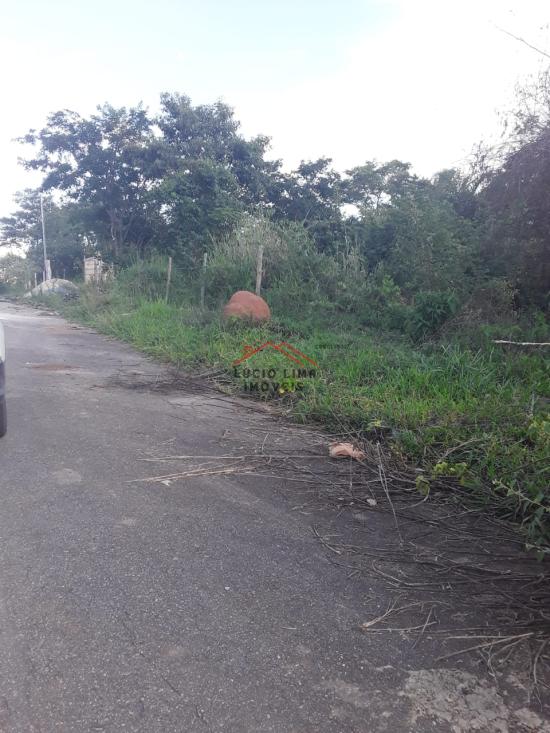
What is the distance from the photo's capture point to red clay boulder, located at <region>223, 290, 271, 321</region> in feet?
28.3

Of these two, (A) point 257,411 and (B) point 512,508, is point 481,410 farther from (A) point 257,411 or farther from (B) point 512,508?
(A) point 257,411

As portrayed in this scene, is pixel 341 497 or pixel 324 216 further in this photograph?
pixel 324 216

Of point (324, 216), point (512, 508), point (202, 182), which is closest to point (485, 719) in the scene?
point (512, 508)

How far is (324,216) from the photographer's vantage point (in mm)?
20109

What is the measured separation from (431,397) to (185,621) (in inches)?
134

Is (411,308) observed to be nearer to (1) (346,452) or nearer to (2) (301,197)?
(1) (346,452)

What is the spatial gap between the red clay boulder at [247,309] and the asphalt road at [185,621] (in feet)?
17.2

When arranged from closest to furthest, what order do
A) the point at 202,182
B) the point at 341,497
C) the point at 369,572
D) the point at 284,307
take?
the point at 369,572, the point at 341,497, the point at 284,307, the point at 202,182

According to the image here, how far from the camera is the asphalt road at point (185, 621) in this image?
5.26 feet

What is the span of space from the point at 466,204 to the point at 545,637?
928 cm

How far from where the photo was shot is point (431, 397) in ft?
15.8

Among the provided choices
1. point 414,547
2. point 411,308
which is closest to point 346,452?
point 414,547

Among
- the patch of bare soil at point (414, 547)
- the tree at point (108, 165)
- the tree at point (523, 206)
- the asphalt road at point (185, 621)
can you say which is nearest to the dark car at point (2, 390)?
the asphalt road at point (185, 621)

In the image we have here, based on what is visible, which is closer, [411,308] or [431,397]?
[431,397]
